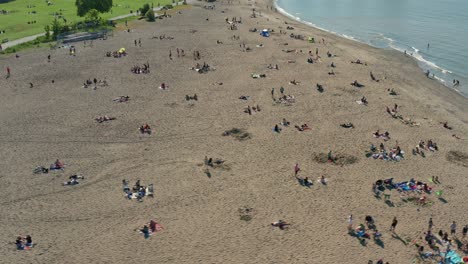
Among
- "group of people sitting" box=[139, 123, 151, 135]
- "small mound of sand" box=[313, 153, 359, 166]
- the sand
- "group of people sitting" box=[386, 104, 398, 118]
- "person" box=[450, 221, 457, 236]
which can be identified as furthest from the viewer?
"group of people sitting" box=[386, 104, 398, 118]

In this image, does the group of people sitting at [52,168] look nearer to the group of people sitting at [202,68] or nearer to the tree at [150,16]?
the group of people sitting at [202,68]

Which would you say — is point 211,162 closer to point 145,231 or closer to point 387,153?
point 145,231

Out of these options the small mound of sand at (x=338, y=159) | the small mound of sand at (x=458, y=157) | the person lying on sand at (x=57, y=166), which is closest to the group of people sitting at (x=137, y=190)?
the person lying on sand at (x=57, y=166)

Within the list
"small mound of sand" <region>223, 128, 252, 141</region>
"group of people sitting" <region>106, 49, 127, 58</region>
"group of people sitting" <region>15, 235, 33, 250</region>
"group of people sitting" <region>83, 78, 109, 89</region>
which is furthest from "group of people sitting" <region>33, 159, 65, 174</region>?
"group of people sitting" <region>106, 49, 127, 58</region>

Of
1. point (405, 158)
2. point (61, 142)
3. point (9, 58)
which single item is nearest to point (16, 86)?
point (9, 58)

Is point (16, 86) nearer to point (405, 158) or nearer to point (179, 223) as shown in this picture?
point (179, 223)

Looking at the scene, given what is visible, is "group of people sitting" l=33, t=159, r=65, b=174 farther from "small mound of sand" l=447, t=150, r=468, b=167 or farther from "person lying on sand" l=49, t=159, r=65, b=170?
"small mound of sand" l=447, t=150, r=468, b=167
